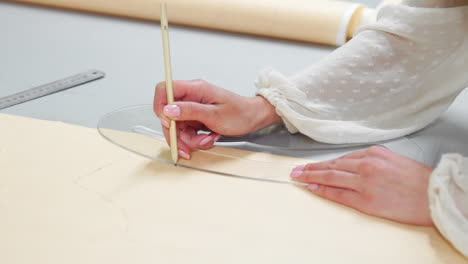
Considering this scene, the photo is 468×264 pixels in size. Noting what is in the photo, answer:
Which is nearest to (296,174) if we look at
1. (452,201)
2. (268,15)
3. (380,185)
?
(380,185)

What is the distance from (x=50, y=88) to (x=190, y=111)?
0.60m

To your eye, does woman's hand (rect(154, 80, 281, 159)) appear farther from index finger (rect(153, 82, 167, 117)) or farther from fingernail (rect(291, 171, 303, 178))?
fingernail (rect(291, 171, 303, 178))

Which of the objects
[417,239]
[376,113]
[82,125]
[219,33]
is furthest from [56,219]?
[219,33]

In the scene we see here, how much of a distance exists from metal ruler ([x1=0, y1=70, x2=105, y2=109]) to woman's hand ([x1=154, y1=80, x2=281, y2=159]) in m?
0.50

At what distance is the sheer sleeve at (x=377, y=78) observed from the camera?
3.81 feet

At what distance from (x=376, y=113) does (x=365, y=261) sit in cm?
46

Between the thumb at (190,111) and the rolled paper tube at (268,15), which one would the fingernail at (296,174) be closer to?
the thumb at (190,111)

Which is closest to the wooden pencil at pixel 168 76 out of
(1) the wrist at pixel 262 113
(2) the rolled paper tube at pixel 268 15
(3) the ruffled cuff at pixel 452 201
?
(1) the wrist at pixel 262 113

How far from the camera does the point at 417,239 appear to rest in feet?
2.93

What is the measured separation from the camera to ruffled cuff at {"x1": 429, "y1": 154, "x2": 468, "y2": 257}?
2.80ft

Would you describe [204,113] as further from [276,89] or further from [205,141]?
[276,89]

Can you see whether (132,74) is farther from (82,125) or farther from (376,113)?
(376,113)

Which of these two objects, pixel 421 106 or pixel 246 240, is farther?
pixel 421 106

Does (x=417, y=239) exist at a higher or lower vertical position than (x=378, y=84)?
lower
